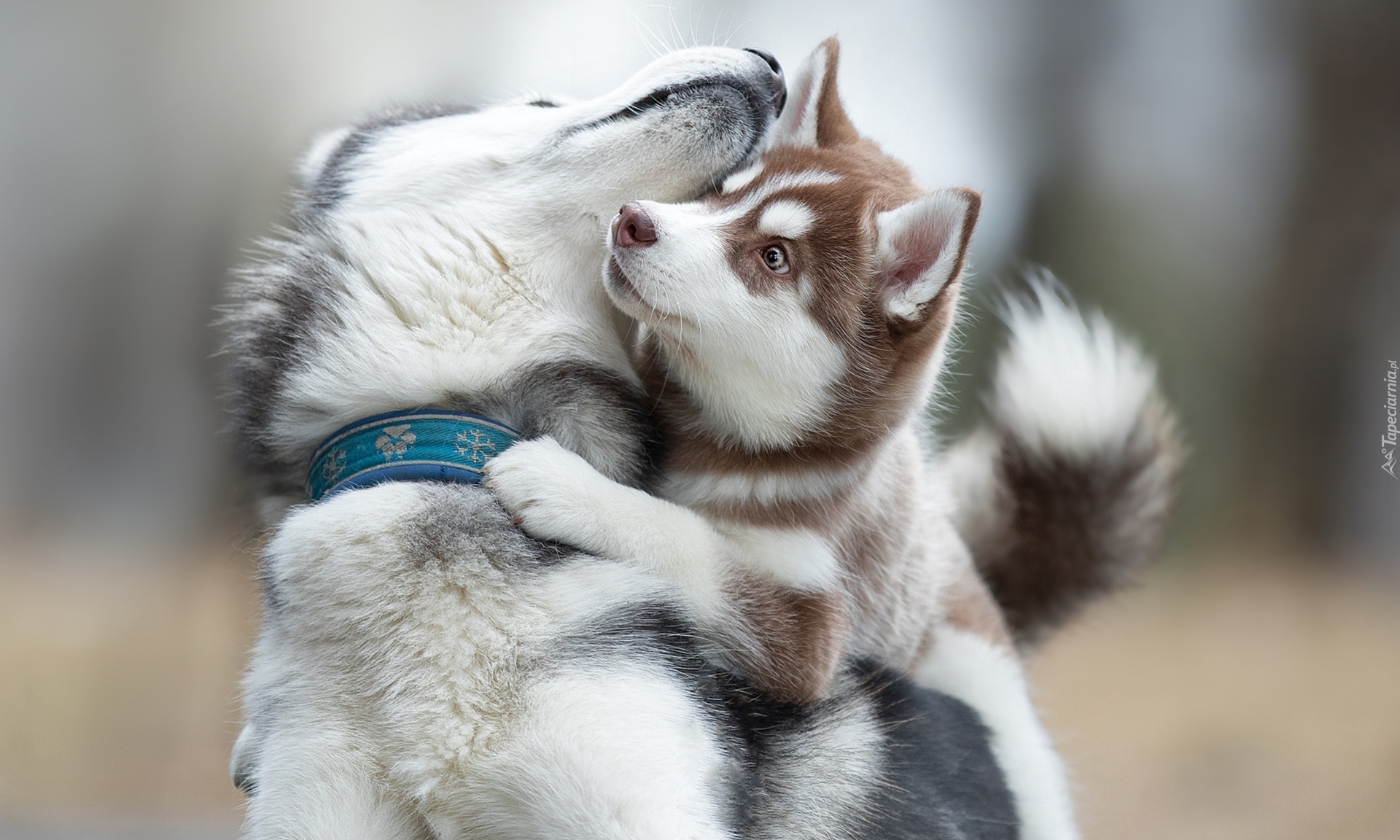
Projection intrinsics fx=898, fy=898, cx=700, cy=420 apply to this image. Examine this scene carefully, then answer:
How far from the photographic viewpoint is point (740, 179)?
3.79 feet

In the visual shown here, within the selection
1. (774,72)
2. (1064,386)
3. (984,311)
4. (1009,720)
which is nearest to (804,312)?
(774,72)

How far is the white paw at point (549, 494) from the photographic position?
898 mm

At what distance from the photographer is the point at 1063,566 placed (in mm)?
1781

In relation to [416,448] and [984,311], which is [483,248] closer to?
[416,448]

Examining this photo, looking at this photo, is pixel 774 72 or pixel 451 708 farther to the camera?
pixel 774 72

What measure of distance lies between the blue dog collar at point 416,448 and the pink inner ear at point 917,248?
1.66 feet

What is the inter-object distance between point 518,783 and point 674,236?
0.59m

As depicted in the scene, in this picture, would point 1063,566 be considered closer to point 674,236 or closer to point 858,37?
point 674,236

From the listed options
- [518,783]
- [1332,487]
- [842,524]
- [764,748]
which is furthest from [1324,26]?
[518,783]

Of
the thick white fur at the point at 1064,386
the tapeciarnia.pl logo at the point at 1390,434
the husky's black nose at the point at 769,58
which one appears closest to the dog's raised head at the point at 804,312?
the husky's black nose at the point at 769,58

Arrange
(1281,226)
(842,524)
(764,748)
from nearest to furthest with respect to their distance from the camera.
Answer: (764,748) → (842,524) → (1281,226)

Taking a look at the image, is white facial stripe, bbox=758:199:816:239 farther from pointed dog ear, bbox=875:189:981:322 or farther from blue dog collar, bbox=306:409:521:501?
blue dog collar, bbox=306:409:521:501

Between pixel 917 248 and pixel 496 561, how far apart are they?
2.01ft

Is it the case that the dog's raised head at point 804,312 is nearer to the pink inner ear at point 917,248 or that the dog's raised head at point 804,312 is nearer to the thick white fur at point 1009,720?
the pink inner ear at point 917,248
